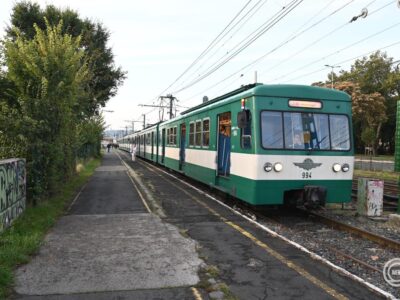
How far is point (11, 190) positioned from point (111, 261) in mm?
3421

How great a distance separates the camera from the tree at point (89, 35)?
91.8 feet

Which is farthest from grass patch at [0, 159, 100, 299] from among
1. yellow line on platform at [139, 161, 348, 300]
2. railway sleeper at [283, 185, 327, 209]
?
railway sleeper at [283, 185, 327, 209]

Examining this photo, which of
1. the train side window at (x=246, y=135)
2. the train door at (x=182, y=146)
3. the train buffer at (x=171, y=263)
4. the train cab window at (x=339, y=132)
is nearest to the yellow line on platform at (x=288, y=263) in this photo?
the train buffer at (x=171, y=263)

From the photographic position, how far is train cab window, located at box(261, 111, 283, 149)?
31.8 feet

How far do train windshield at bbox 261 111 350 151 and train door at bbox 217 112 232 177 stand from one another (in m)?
2.55

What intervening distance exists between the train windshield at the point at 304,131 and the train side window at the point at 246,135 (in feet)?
1.21

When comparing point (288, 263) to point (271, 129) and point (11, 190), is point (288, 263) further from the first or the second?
point (11, 190)

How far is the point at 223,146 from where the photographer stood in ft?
42.1

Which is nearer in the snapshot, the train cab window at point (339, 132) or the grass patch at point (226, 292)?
the grass patch at point (226, 292)

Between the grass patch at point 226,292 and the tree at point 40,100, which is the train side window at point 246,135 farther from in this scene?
the tree at point 40,100

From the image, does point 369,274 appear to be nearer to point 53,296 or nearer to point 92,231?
point 53,296

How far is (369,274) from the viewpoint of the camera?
6340 millimetres

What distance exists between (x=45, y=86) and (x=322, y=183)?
7.12 metres

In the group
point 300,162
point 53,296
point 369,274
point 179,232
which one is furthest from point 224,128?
point 53,296
